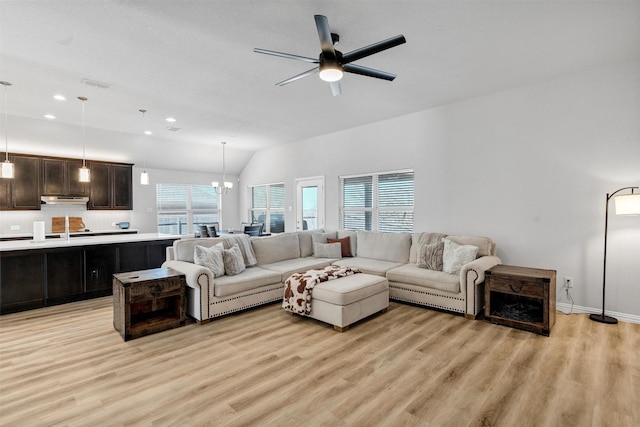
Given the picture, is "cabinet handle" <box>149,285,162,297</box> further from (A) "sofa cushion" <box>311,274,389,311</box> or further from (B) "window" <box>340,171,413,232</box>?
(B) "window" <box>340,171,413,232</box>

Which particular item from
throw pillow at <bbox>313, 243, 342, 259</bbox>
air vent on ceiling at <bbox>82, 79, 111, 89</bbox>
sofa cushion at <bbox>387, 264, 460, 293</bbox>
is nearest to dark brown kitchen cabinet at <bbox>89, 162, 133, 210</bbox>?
air vent on ceiling at <bbox>82, 79, 111, 89</bbox>

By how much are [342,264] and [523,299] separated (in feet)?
8.27

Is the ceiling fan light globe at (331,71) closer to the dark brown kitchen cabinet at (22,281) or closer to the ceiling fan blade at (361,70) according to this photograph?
the ceiling fan blade at (361,70)

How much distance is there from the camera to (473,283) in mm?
3729

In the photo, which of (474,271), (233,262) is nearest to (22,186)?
(233,262)

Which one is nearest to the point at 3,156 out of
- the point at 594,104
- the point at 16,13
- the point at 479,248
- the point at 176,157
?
the point at 176,157

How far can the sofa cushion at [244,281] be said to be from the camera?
3.76 metres

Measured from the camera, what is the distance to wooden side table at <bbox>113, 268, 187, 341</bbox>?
129 inches

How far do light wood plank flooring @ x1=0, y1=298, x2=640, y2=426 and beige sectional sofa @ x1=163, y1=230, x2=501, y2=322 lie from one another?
317 millimetres

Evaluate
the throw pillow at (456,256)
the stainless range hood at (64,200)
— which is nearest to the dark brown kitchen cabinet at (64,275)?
the stainless range hood at (64,200)

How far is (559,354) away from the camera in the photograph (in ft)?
9.41

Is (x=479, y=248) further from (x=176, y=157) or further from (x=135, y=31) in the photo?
(x=176, y=157)

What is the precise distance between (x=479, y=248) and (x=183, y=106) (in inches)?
194

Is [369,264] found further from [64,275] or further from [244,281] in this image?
[64,275]
